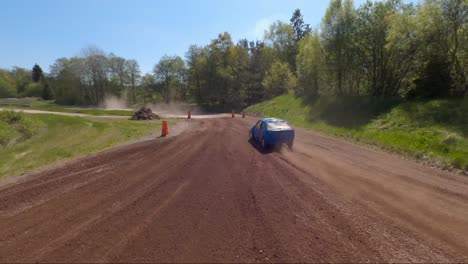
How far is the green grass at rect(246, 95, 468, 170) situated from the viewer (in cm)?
1056

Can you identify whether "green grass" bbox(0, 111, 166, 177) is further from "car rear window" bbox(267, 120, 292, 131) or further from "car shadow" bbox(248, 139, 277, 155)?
"car rear window" bbox(267, 120, 292, 131)

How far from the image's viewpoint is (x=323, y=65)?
29578mm

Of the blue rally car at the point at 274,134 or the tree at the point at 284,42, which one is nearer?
the blue rally car at the point at 274,134

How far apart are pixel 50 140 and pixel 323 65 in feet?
95.7

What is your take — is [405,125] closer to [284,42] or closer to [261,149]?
[261,149]

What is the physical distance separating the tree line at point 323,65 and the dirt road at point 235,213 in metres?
14.0

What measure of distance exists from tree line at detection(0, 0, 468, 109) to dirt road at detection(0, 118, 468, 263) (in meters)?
14.0

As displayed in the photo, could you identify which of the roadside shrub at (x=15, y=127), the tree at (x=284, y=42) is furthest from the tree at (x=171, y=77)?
the roadside shrub at (x=15, y=127)

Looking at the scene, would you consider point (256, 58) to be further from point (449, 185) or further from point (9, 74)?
point (9, 74)

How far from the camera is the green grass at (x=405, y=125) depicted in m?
10.6

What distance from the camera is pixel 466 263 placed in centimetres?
372

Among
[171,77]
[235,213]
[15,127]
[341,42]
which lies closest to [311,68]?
[341,42]

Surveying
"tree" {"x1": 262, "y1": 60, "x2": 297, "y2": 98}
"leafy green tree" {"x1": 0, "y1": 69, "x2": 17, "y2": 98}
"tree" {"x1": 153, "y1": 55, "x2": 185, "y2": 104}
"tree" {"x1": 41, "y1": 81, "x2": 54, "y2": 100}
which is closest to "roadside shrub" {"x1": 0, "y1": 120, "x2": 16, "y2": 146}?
"tree" {"x1": 262, "y1": 60, "x2": 297, "y2": 98}

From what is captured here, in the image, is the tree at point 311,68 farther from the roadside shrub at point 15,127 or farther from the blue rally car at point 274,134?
the roadside shrub at point 15,127
